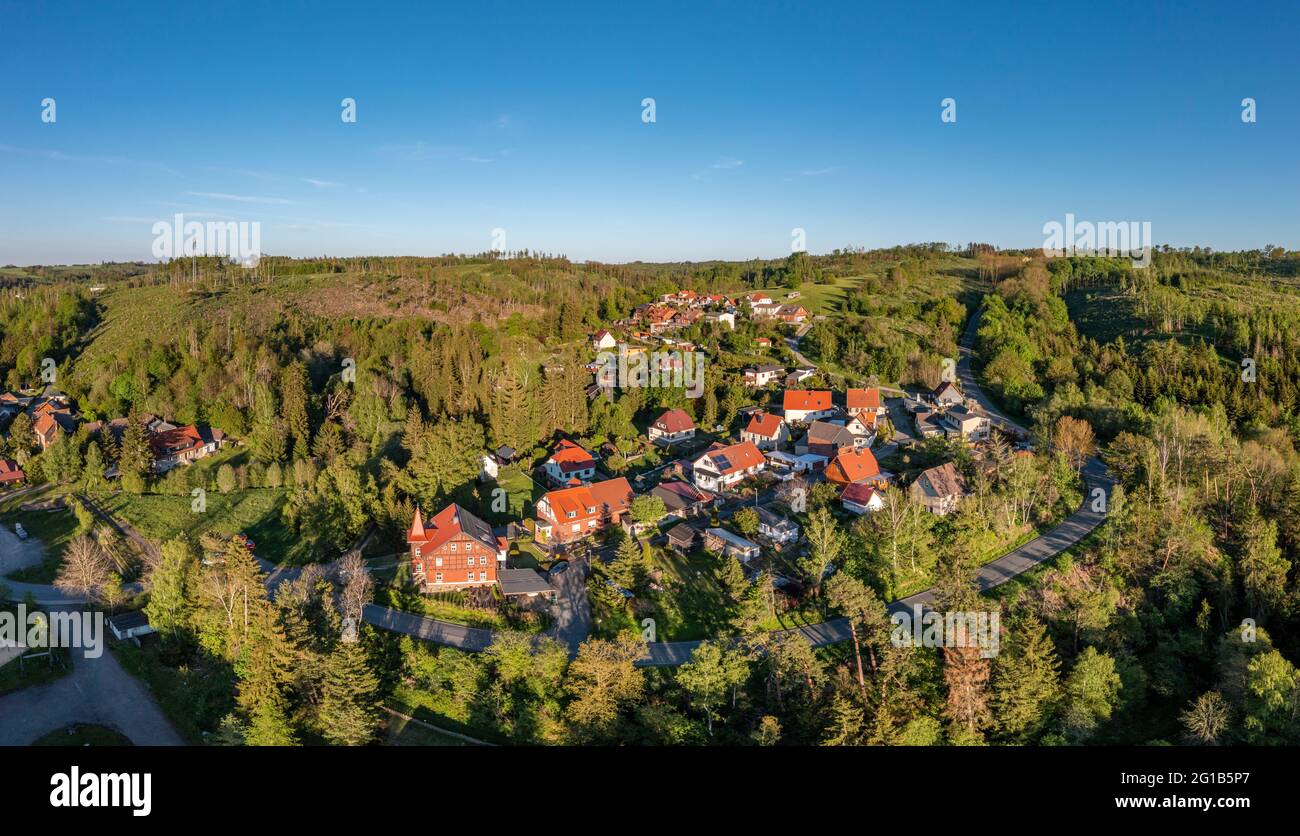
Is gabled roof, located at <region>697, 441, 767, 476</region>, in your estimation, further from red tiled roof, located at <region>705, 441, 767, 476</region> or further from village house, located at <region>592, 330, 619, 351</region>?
village house, located at <region>592, 330, 619, 351</region>

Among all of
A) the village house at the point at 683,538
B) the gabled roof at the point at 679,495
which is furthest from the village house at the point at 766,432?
the village house at the point at 683,538

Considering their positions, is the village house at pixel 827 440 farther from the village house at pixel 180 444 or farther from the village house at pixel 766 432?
the village house at pixel 180 444

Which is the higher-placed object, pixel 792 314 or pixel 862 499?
pixel 792 314

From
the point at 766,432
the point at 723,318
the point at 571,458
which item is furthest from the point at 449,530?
the point at 723,318

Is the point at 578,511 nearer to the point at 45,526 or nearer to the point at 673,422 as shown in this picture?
the point at 673,422

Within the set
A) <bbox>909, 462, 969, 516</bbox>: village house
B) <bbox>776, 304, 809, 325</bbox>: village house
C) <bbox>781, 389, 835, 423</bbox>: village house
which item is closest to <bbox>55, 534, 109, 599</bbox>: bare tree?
<bbox>909, 462, 969, 516</bbox>: village house
